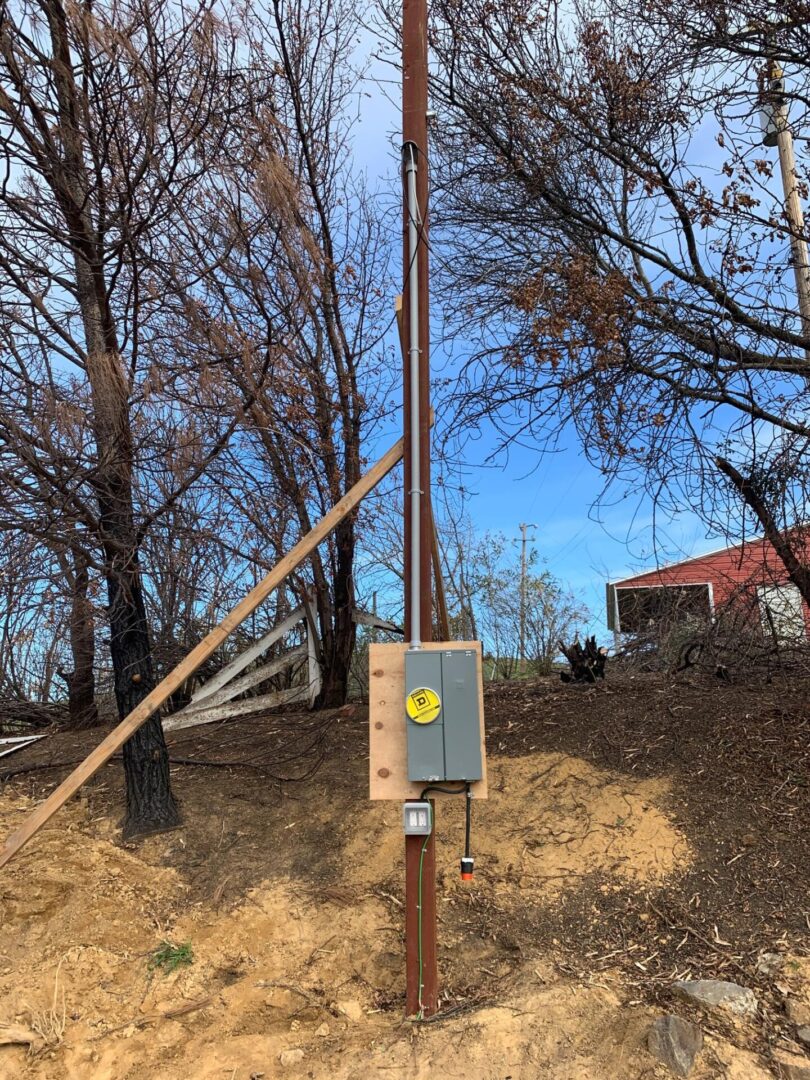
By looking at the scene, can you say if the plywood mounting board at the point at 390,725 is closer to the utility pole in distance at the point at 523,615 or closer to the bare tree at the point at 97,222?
the bare tree at the point at 97,222

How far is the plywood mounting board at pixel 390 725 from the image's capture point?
3.55 meters

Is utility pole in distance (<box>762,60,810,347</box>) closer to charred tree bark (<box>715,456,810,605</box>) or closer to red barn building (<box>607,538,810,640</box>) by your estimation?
charred tree bark (<box>715,456,810,605</box>)

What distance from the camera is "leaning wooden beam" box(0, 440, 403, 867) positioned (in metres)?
3.87

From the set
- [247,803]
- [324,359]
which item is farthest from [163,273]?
[247,803]

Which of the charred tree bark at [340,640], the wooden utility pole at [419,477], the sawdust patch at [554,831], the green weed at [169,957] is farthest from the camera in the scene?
the charred tree bark at [340,640]

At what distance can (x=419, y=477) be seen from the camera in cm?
386

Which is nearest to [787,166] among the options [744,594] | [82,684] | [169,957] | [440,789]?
[744,594]

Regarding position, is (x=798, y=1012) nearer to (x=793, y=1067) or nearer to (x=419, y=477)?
(x=793, y=1067)

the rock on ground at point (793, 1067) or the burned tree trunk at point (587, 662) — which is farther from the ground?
the burned tree trunk at point (587, 662)

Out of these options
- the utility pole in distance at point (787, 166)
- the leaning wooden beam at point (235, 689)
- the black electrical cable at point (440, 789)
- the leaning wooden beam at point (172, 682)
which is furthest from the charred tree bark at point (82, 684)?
the utility pole in distance at point (787, 166)

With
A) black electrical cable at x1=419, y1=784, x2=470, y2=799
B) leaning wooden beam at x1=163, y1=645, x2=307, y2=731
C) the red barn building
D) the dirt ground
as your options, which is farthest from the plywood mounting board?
leaning wooden beam at x1=163, y1=645, x2=307, y2=731

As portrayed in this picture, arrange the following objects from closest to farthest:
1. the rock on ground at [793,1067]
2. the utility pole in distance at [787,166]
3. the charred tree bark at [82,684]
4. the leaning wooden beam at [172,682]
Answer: the rock on ground at [793,1067], the leaning wooden beam at [172,682], the utility pole in distance at [787,166], the charred tree bark at [82,684]

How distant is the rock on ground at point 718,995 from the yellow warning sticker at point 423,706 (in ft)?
5.69

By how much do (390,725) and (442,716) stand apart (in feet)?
0.86
